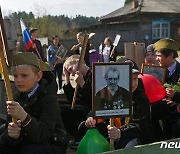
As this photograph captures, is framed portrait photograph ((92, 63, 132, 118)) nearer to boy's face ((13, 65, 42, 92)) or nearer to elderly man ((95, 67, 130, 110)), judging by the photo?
elderly man ((95, 67, 130, 110))

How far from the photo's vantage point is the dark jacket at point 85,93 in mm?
4301

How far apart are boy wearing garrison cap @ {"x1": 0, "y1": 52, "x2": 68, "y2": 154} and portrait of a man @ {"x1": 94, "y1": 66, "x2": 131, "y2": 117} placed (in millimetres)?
377

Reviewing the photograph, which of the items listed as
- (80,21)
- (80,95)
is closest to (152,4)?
(80,95)

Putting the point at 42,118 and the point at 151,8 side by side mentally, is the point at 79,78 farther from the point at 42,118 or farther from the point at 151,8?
the point at 151,8

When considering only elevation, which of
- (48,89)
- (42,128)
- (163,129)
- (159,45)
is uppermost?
(159,45)

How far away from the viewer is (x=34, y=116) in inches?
114

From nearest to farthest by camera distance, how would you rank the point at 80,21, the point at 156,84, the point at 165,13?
the point at 156,84 < the point at 165,13 < the point at 80,21

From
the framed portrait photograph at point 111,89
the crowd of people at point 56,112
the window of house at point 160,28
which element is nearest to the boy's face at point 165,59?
the crowd of people at point 56,112

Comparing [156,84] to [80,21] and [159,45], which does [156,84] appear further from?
[80,21]

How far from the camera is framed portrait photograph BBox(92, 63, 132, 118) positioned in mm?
2814

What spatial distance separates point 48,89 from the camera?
9.80ft

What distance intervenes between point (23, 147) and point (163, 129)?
168 centimetres

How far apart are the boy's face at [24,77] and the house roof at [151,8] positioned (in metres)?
34.9

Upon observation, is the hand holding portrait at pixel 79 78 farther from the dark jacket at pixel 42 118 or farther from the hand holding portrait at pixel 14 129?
the hand holding portrait at pixel 14 129
